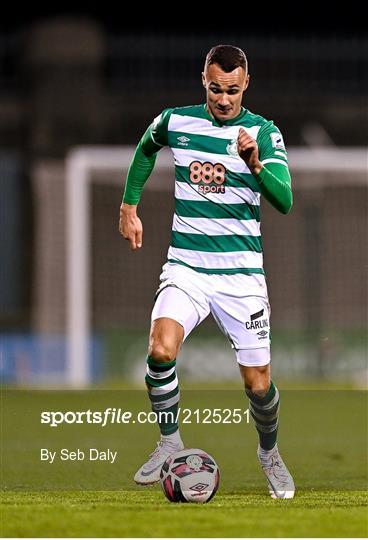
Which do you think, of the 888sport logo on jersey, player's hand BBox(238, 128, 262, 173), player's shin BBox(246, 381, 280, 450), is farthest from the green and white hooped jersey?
player's shin BBox(246, 381, 280, 450)

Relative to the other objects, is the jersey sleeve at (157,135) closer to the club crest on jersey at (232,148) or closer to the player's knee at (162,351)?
the club crest on jersey at (232,148)

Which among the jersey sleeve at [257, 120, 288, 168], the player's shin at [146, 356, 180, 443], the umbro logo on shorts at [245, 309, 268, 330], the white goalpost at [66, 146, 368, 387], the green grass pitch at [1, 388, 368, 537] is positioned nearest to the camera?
the green grass pitch at [1, 388, 368, 537]

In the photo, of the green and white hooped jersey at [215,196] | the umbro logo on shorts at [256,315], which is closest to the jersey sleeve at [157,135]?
the green and white hooped jersey at [215,196]

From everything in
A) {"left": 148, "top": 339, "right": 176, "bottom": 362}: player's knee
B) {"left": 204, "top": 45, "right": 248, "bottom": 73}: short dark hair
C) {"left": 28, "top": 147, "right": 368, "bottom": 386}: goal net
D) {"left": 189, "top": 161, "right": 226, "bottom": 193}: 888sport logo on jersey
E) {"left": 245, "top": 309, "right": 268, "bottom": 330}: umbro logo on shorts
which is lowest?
{"left": 28, "top": 147, "right": 368, "bottom": 386}: goal net

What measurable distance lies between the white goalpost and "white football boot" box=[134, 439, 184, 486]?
946 centimetres

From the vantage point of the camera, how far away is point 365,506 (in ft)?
20.2

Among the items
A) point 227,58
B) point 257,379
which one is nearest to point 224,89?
point 227,58

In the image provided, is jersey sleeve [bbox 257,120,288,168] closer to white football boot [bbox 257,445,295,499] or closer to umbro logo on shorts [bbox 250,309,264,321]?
umbro logo on shorts [bbox 250,309,264,321]

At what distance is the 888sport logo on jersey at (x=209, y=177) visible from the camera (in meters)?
6.64

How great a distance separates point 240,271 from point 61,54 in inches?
680

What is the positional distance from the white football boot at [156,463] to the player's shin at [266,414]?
0.41m

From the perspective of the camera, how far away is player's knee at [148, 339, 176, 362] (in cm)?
649

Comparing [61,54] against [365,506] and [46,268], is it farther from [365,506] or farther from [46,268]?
[365,506]

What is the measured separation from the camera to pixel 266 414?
271 inches
